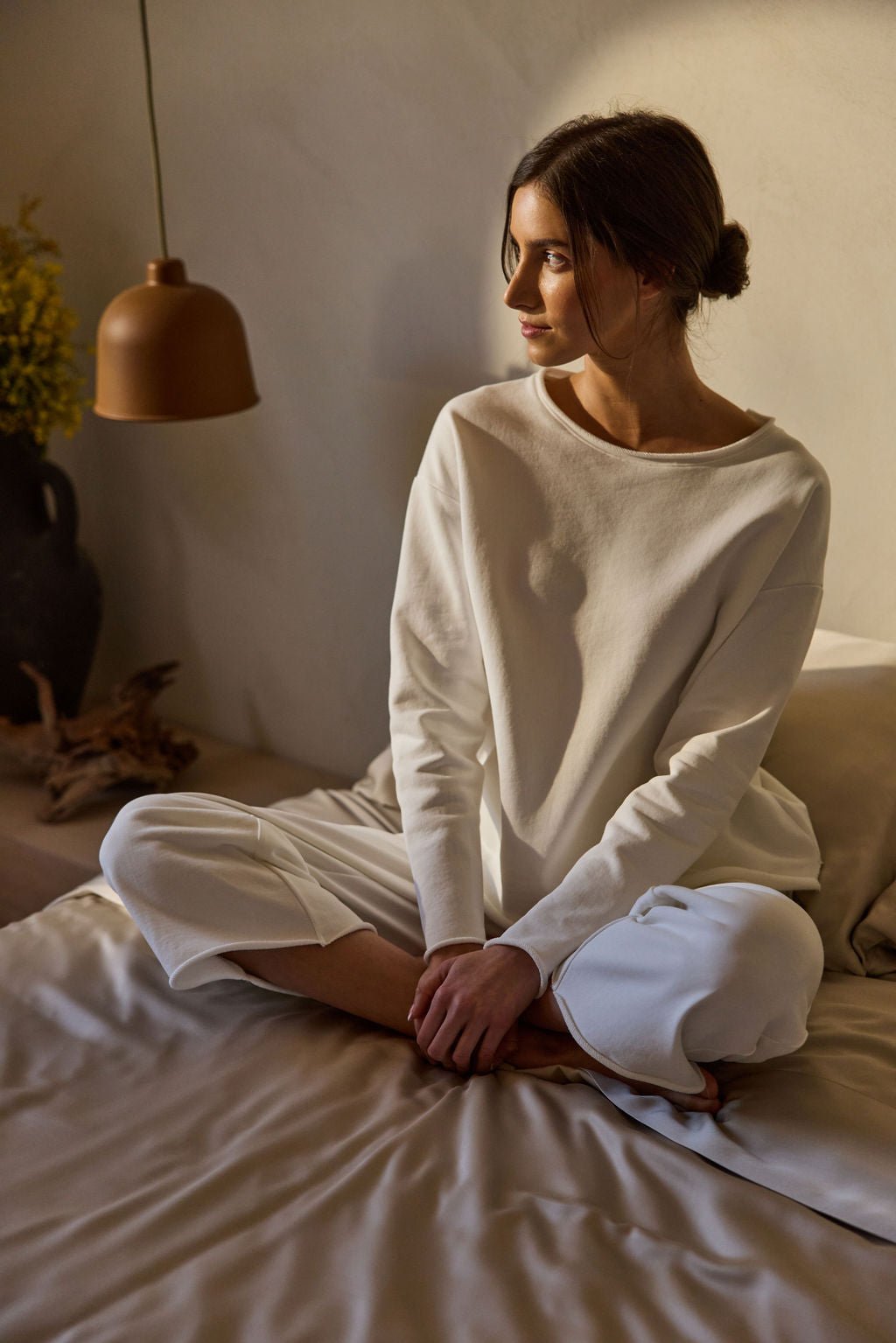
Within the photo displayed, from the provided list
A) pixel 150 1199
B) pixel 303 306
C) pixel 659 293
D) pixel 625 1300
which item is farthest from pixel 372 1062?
pixel 303 306

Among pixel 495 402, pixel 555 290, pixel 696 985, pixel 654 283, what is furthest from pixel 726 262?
pixel 696 985

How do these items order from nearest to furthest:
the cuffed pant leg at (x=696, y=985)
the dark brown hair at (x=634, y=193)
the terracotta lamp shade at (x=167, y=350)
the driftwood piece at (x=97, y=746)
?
the cuffed pant leg at (x=696, y=985)
the dark brown hair at (x=634, y=193)
the terracotta lamp shade at (x=167, y=350)
the driftwood piece at (x=97, y=746)

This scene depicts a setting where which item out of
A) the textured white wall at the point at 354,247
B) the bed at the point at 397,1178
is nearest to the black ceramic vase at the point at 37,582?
the textured white wall at the point at 354,247

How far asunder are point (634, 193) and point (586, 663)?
50 cm

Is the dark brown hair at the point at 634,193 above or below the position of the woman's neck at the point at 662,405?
above

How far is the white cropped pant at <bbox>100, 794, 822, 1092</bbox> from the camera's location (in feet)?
3.70

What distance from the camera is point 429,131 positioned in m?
1.83

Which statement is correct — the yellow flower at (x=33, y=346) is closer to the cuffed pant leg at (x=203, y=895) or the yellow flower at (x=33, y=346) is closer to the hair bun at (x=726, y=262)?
the cuffed pant leg at (x=203, y=895)

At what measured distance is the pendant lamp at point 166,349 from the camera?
1785 mm

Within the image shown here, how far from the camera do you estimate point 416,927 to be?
1451mm

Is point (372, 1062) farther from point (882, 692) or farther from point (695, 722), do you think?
point (882, 692)

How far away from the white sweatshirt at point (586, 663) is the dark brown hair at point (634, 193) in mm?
207

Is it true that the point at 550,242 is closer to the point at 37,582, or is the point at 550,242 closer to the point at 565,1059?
the point at 565,1059

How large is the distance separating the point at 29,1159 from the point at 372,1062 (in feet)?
1.12
